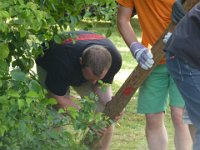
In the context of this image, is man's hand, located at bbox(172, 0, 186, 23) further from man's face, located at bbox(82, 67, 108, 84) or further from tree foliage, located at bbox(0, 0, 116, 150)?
man's face, located at bbox(82, 67, 108, 84)

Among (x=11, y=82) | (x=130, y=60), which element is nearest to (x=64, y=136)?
(x=11, y=82)

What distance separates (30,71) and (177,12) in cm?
109

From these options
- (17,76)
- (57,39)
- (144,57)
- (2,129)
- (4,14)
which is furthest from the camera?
(144,57)

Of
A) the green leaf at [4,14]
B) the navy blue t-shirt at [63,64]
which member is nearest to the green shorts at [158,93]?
the navy blue t-shirt at [63,64]

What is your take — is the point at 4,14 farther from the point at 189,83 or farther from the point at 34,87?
the point at 189,83

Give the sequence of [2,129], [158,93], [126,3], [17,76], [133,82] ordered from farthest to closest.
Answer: [158,93]
[126,3]
[133,82]
[17,76]
[2,129]

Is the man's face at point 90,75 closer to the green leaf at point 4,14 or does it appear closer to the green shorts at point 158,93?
the green shorts at point 158,93

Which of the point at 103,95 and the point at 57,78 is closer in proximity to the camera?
the point at 57,78

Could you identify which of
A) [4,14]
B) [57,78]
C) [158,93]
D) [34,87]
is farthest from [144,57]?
[4,14]

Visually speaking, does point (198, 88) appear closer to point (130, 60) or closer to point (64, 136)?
point (64, 136)

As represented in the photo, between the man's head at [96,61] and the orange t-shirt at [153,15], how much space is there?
0.35 meters

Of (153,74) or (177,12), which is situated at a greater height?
(177,12)

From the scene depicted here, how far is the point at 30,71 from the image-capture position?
4.20m

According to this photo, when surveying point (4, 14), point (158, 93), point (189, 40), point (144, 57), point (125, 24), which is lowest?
point (158, 93)
